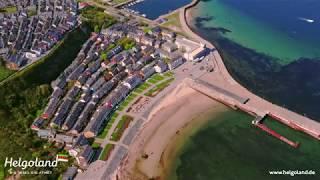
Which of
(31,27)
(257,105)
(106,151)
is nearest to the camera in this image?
(106,151)

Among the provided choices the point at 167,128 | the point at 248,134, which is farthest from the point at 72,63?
the point at 248,134

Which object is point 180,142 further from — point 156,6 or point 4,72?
point 156,6

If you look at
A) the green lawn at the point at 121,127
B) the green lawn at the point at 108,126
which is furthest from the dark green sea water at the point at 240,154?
the green lawn at the point at 108,126

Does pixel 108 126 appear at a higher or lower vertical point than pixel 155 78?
lower

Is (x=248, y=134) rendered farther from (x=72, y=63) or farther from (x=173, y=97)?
(x=72, y=63)

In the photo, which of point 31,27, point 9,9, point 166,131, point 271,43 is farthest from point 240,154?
point 9,9

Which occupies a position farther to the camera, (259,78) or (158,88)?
(259,78)

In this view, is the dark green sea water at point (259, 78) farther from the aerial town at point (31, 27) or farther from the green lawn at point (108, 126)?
the aerial town at point (31, 27)
